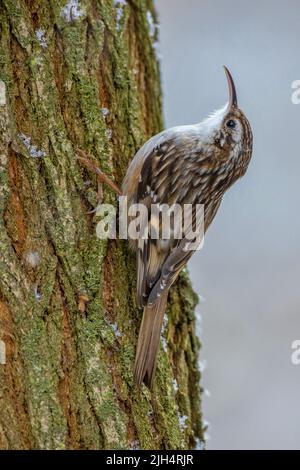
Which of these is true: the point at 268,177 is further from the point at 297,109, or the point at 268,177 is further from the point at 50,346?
the point at 50,346

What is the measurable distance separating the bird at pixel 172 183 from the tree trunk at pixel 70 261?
0.14ft

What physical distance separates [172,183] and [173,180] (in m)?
0.02

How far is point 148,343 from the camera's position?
238cm

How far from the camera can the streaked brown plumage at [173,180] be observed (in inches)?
96.1

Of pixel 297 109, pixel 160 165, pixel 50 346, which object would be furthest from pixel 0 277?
pixel 297 109

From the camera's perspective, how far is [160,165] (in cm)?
283

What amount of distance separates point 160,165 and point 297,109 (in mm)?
2134
